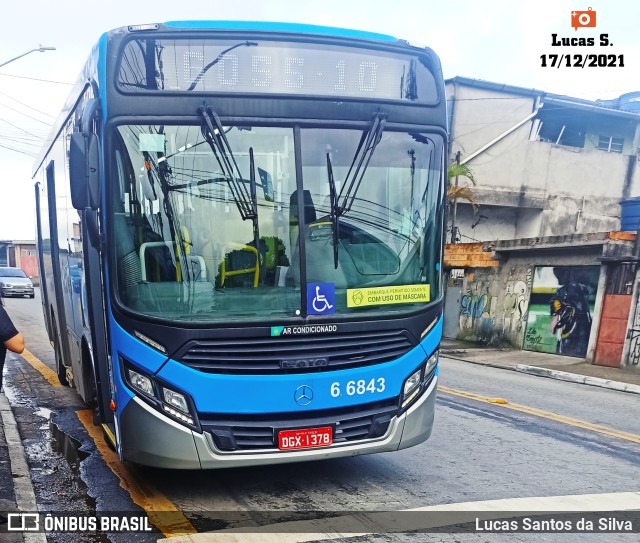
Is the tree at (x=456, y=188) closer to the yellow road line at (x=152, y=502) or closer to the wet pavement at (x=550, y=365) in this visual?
the wet pavement at (x=550, y=365)

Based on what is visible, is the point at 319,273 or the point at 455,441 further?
the point at 455,441

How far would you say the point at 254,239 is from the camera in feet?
15.0

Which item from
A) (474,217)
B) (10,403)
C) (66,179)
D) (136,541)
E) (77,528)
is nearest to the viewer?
(136,541)

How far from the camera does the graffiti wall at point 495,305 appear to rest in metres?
17.4

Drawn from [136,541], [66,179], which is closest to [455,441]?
[136,541]

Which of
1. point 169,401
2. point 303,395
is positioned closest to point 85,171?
point 169,401

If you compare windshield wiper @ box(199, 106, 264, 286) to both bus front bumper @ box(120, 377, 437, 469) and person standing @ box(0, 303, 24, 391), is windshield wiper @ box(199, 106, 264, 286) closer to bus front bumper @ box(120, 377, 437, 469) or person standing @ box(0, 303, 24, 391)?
bus front bumper @ box(120, 377, 437, 469)

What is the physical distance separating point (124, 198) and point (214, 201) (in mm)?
620

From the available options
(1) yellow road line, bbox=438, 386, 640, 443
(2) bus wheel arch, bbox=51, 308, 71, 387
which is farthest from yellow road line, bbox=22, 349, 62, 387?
(1) yellow road line, bbox=438, 386, 640, 443

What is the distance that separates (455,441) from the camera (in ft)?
22.0

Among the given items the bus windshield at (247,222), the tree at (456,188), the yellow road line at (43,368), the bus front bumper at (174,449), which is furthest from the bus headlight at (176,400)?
the tree at (456,188)

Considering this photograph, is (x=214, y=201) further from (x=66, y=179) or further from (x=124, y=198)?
(x=66, y=179)

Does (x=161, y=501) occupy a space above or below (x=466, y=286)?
above

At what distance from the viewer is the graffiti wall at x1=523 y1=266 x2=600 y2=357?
15234 mm
